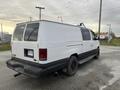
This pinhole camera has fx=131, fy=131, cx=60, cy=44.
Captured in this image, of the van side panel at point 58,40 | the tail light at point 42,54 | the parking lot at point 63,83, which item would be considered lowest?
the parking lot at point 63,83

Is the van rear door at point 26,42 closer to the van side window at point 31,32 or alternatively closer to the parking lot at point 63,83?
the van side window at point 31,32

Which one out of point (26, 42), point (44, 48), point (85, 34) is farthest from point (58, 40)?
point (85, 34)

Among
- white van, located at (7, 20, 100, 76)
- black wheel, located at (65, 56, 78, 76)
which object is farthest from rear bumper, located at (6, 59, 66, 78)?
black wheel, located at (65, 56, 78, 76)

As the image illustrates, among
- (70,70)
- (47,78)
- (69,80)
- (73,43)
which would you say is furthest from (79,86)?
(73,43)

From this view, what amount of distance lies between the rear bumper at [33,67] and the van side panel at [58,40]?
18cm

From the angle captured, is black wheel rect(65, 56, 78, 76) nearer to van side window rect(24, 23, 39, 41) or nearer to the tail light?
Answer: the tail light

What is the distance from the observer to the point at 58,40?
446cm

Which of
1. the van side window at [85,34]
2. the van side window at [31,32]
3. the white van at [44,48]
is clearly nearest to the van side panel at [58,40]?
the white van at [44,48]

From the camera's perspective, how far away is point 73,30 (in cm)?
547

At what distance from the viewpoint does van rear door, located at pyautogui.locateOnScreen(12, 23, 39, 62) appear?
13.5 ft

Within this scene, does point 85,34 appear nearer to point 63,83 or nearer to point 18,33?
point 63,83

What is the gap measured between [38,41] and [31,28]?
0.68 m

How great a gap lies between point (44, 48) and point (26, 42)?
2.66ft

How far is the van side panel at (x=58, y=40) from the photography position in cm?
400
